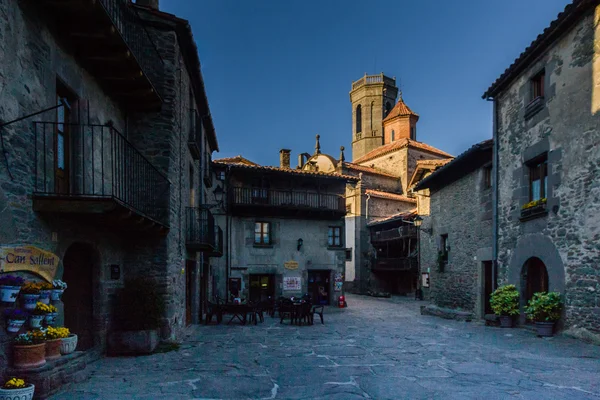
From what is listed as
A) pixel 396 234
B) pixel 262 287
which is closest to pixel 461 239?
pixel 262 287

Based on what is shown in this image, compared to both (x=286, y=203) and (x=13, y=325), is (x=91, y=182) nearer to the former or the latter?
(x=13, y=325)

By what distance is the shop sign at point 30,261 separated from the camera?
17.8ft

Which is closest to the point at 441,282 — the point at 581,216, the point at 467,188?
the point at 467,188

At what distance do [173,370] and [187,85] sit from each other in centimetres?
838

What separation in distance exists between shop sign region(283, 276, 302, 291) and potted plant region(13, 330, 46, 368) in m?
16.5

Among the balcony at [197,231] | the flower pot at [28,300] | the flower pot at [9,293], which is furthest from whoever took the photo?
the balcony at [197,231]

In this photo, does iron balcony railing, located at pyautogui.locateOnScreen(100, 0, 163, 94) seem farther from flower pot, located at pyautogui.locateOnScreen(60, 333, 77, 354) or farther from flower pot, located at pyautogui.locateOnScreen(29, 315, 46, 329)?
flower pot, located at pyautogui.locateOnScreen(60, 333, 77, 354)

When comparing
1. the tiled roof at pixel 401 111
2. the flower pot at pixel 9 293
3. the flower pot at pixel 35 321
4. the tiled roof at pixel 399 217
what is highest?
the tiled roof at pixel 401 111

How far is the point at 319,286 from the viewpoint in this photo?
22969mm

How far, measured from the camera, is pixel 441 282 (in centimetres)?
1875

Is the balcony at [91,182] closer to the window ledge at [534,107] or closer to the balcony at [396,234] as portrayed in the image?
the window ledge at [534,107]

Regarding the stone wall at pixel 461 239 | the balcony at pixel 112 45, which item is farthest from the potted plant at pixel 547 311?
the balcony at pixel 112 45

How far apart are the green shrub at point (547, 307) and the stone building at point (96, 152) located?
9545mm

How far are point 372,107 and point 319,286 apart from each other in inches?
1164
